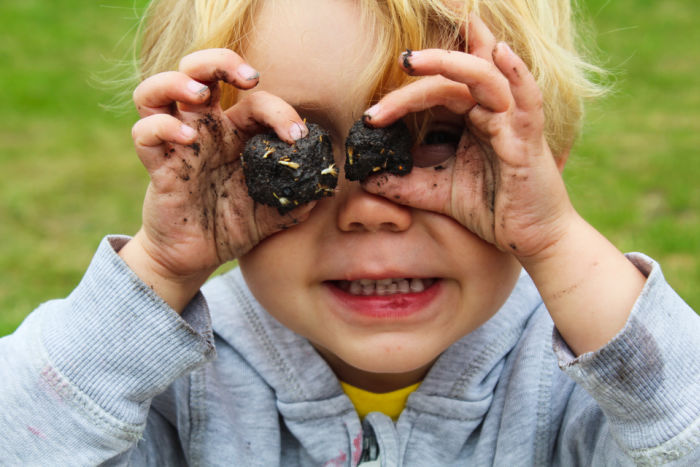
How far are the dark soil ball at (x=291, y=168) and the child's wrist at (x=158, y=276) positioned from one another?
352mm

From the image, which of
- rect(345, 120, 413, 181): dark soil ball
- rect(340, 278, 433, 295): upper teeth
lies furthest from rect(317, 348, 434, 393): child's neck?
rect(345, 120, 413, 181): dark soil ball

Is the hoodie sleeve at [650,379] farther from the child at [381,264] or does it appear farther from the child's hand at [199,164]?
the child's hand at [199,164]

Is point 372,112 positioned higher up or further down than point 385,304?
higher up

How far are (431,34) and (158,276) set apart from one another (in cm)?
93

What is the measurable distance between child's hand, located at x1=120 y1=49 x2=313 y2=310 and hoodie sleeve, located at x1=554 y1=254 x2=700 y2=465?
800 millimetres

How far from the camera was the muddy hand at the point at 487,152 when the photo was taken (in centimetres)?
183

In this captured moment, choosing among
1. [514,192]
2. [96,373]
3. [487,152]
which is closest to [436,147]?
[487,152]

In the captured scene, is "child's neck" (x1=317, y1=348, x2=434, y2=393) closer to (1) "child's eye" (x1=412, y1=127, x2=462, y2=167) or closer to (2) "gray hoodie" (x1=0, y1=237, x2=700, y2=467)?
(2) "gray hoodie" (x1=0, y1=237, x2=700, y2=467)

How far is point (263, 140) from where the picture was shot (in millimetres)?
1965

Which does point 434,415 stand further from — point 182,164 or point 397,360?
point 182,164

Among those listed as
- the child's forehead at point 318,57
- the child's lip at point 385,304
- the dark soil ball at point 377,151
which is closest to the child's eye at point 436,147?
the dark soil ball at point 377,151

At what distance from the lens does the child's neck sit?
8.20 ft

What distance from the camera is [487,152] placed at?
2.02 m

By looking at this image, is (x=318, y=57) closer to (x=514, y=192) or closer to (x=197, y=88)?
(x=197, y=88)
